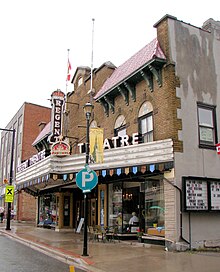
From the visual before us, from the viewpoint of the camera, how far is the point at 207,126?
50.1 ft

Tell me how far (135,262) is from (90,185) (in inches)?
123

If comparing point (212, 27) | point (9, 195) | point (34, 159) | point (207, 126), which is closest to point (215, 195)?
point (207, 126)

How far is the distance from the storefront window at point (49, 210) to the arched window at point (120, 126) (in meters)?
9.99

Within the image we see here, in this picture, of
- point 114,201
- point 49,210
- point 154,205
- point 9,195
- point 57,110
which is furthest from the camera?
point 49,210

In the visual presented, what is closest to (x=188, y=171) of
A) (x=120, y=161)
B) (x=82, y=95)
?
(x=120, y=161)

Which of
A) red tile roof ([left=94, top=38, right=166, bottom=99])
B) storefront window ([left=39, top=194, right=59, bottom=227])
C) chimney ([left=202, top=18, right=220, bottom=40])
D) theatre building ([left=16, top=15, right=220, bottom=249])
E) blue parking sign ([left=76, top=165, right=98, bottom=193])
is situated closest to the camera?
blue parking sign ([left=76, top=165, right=98, bottom=193])

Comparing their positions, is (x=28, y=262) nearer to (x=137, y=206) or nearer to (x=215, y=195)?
(x=137, y=206)

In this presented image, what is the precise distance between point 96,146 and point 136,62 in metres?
4.99

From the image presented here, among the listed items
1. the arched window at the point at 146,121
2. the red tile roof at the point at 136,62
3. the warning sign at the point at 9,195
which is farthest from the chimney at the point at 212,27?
the warning sign at the point at 9,195

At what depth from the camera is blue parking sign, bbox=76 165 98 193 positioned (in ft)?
41.9

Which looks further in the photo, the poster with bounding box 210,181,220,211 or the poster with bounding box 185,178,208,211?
the poster with bounding box 210,181,220,211

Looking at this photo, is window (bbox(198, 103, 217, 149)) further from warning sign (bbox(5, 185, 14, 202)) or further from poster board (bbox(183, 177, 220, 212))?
warning sign (bbox(5, 185, 14, 202))

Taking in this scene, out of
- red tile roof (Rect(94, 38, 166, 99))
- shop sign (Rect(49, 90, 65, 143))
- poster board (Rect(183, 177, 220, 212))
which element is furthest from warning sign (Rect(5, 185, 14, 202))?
poster board (Rect(183, 177, 220, 212))

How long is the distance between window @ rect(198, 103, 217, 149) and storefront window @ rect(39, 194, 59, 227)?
563 inches
